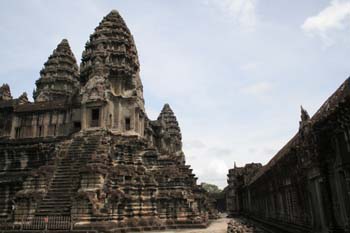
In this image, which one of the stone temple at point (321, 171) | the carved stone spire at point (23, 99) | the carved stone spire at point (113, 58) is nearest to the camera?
the stone temple at point (321, 171)

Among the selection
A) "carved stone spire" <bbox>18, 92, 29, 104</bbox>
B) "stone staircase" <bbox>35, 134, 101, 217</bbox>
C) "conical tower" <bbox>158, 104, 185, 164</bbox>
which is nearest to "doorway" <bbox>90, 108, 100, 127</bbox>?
"stone staircase" <bbox>35, 134, 101, 217</bbox>

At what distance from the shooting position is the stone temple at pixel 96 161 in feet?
67.1

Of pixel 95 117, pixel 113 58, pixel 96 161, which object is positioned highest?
pixel 113 58

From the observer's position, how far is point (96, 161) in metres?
22.4

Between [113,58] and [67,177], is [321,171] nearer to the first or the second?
[67,177]

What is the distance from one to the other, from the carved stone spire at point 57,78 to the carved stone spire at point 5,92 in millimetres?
4099

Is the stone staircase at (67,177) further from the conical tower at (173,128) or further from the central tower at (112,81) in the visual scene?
the conical tower at (173,128)

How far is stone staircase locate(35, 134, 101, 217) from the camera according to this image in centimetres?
1998

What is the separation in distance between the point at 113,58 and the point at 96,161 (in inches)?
497

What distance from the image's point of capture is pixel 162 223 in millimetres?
23391

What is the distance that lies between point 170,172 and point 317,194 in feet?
53.1

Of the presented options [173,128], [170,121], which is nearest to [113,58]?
[173,128]

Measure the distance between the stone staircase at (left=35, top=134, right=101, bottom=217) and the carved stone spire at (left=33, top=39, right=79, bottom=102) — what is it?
22.0m

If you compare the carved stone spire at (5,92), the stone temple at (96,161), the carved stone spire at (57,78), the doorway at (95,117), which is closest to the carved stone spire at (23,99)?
the stone temple at (96,161)
